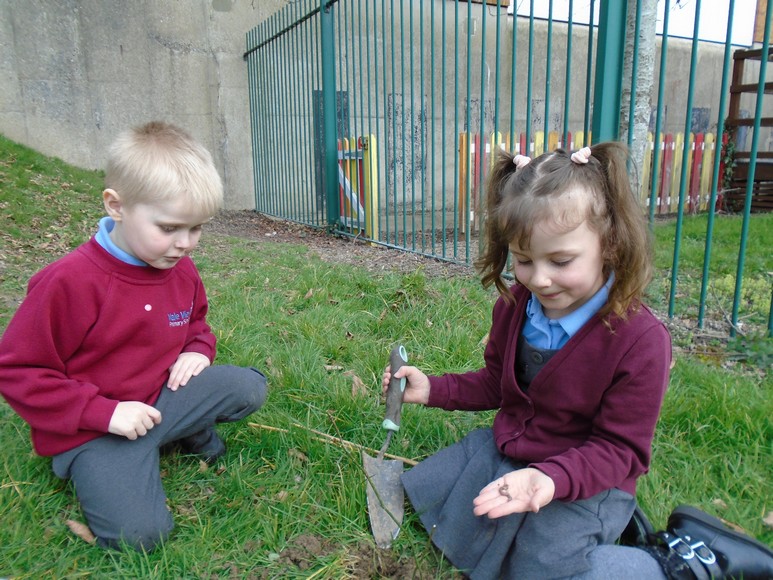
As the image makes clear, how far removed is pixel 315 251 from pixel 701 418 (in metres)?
4.09

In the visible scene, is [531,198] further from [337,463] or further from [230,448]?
[230,448]

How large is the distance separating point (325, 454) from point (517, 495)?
814 mm

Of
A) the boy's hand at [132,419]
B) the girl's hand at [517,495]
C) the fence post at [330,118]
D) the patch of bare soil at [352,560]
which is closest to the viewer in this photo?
the girl's hand at [517,495]

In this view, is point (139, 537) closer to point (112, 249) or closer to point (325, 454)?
point (325, 454)

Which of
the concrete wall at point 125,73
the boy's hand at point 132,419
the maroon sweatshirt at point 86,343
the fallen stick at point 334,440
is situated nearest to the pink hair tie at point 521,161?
the fallen stick at point 334,440

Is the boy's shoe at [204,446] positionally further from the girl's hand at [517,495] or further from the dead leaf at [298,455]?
the girl's hand at [517,495]

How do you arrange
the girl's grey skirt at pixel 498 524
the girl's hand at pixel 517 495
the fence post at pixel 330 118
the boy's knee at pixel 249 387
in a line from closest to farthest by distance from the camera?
the girl's hand at pixel 517 495, the girl's grey skirt at pixel 498 524, the boy's knee at pixel 249 387, the fence post at pixel 330 118

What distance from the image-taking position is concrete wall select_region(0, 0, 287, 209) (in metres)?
7.09

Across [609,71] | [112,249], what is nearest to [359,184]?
[609,71]

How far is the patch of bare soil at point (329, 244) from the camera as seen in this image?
15.4 feet

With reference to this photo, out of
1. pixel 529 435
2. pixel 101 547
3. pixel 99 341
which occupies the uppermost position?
pixel 99 341

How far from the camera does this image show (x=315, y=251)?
564 cm

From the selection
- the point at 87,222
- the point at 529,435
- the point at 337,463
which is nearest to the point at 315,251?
the point at 87,222

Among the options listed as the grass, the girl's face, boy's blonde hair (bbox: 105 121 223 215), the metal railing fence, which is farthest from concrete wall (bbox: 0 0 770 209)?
the girl's face
